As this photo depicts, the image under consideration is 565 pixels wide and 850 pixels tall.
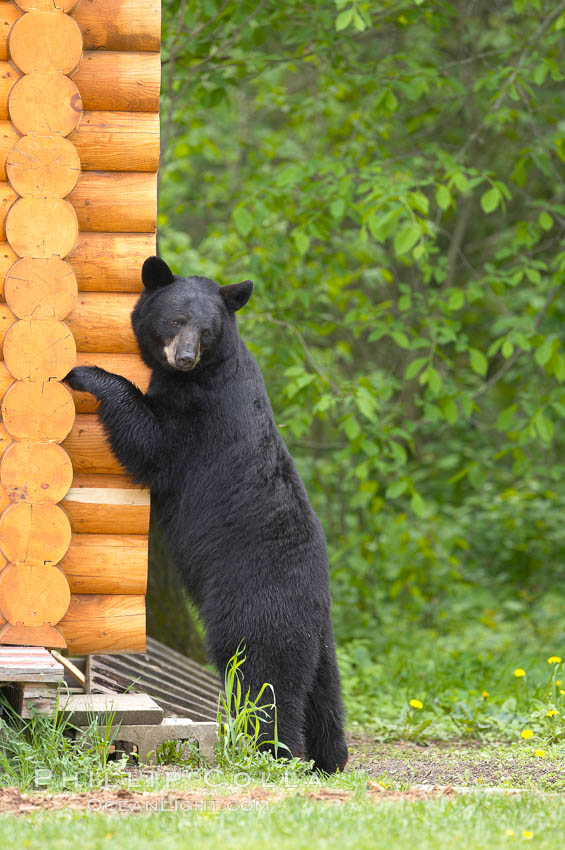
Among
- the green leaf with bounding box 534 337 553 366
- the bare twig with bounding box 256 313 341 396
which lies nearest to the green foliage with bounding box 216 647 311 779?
the bare twig with bounding box 256 313 341 396

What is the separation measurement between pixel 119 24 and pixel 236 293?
4.37 feet

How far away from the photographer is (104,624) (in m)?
4.68

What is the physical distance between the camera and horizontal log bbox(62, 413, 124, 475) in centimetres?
470

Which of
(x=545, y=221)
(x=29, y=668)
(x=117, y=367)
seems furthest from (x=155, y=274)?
(x=545, y=221)

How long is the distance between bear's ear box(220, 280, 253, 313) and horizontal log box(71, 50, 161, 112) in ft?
2.94

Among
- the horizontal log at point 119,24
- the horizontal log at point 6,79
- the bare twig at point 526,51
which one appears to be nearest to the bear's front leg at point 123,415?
the horizontal log at point 6,79

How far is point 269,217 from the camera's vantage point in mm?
8352

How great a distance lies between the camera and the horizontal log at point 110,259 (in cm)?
467

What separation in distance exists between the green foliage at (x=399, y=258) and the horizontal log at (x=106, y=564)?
2308mm


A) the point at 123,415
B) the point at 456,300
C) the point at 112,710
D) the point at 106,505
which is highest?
the point at 123,415

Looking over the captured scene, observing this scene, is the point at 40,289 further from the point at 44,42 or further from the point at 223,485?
the point at 223,485

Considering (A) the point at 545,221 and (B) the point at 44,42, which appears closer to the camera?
(B) the point at 44,42

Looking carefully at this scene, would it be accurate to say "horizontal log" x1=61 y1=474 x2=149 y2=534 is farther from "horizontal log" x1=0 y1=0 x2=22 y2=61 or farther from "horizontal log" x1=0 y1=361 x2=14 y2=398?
"horizontal log" x1=0 y1=0 x2=22 y2=61

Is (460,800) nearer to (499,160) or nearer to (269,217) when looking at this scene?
(269,217)
